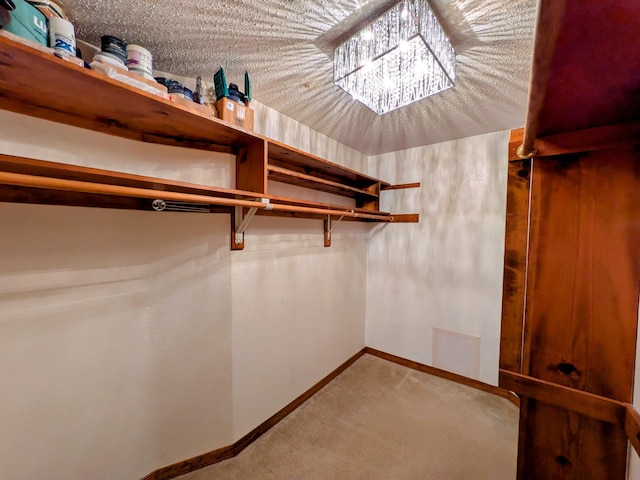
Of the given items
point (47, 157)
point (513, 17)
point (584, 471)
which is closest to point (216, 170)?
point (47, 157)

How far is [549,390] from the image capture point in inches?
30.5

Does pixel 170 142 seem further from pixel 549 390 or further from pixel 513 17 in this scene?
pixel 549 390

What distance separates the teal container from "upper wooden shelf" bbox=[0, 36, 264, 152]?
11 centimetres

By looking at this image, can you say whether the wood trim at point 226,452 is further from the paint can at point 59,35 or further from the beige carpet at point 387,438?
the paint can at point 59,35

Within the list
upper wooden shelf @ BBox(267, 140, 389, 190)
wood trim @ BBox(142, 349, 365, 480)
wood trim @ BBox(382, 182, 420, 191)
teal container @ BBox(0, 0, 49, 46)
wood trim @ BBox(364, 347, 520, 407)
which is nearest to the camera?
teal container @ BBox(0, 0, 49, 46)

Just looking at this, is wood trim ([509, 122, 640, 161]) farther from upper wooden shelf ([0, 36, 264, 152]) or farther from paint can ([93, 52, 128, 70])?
paint can ([93, 52, 128, 70])

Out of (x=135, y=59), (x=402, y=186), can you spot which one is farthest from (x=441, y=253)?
(x=135, y=59)

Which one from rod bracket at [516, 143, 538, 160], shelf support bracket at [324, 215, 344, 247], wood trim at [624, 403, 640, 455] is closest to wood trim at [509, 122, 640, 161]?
rod bracket at [516, 143, 538, 160]

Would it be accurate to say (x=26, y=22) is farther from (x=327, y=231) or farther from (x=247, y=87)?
(x=327, y=231)

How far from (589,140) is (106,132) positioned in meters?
1.80

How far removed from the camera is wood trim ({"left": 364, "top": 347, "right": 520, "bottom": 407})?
2160mm

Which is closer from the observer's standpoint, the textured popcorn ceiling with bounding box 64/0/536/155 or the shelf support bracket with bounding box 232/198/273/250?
the textured popcorn ceiling with bounding box 64/0/536/155

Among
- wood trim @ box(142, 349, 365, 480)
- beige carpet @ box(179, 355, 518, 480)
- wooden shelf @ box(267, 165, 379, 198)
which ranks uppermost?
wooden shelf @ box(267, 165, 379, 198)

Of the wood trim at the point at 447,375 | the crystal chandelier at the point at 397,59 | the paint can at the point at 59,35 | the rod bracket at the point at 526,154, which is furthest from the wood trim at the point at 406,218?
the paint can at the point at 59,35
